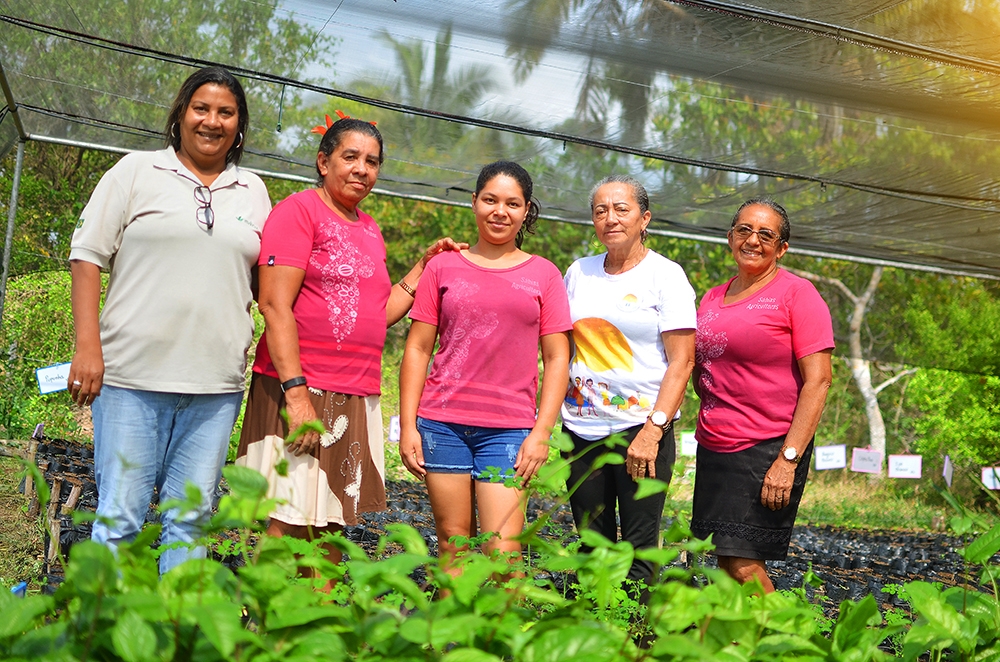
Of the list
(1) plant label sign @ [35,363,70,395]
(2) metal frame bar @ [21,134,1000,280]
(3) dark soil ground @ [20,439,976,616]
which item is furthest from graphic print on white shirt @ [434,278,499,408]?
(2) metal frame bar @ [21,134,1000,280]

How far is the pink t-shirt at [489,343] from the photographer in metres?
2.54

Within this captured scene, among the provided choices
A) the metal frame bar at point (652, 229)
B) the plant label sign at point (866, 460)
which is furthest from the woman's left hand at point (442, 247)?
the plant label sign at point (866, 460)

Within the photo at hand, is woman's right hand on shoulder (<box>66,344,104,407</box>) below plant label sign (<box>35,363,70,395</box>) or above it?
above

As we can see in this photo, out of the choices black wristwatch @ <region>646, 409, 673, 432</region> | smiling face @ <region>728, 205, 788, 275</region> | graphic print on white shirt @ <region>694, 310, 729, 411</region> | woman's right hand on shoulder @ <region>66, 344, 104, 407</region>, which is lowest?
black wristwatch @ <region>646, 409, 673, 432</region>

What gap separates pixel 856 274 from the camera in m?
12.7

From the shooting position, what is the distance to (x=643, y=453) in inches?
105

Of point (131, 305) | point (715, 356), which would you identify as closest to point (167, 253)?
point (131, 305)

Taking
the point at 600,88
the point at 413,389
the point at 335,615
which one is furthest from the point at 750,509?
the point at 600,88

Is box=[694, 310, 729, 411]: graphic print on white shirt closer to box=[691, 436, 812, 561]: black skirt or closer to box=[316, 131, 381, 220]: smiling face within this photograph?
box=[691, 436, 812, 561]: black skirt

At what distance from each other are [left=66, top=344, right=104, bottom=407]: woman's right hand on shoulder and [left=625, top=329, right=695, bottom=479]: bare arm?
4.67 feet

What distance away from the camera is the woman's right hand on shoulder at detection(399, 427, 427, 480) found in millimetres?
2572

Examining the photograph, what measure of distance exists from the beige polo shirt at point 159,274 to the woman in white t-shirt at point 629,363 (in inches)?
42.1

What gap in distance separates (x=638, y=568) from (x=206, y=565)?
195 centimetres

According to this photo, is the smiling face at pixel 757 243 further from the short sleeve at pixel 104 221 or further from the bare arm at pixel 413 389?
the short sleeve at pixel 104 221
